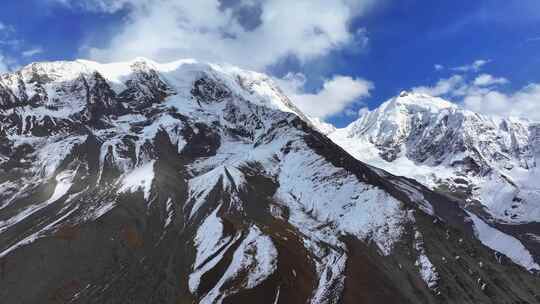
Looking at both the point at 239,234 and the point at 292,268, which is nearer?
the point at 292,268

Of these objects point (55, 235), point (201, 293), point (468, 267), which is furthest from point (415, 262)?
point (55, 235)

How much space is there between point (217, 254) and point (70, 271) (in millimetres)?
46160

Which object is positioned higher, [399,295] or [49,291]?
[399,295]

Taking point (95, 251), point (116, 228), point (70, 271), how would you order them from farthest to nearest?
point (116, 228), point (95, 251), point (70, 271)

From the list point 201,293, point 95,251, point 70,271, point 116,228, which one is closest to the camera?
point 201,293

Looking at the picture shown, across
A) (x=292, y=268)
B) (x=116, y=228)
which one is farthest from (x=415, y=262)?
(x=116, y=228)

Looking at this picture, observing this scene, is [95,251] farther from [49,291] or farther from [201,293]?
[201,293]

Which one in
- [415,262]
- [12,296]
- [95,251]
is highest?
[415,262]

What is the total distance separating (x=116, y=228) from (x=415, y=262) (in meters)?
107

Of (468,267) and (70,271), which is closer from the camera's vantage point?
(70,271)

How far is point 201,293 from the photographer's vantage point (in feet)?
520

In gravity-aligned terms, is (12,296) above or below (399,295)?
below

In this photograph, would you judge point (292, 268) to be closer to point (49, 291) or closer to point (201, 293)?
point (201, 293)

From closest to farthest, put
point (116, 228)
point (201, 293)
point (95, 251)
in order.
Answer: point (201, 293), point (95, 251), point (116, 228)
